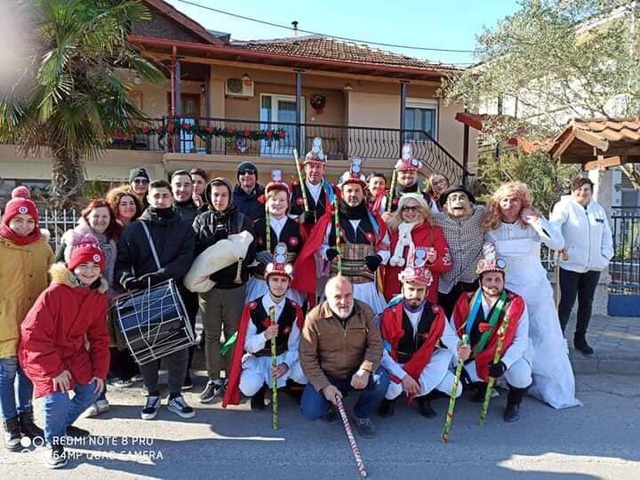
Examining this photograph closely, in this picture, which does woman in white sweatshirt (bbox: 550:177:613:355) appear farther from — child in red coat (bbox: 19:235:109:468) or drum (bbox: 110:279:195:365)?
child in red coat (bbox: 19:235:109:468)

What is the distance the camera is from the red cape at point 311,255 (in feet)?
16.6

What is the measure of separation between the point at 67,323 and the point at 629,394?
493 centimetres

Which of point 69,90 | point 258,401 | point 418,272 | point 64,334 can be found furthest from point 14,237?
point 69,90

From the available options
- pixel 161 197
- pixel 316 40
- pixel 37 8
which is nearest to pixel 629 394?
pixel 161 197

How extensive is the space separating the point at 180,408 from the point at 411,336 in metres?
1.97

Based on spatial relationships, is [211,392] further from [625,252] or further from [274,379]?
[625,252]

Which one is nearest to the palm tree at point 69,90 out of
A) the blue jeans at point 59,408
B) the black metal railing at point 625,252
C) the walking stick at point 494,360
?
the blue jeans at point 59,408

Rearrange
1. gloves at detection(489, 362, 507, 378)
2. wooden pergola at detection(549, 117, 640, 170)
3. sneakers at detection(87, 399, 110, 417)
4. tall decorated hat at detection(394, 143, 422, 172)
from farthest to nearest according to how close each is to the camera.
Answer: wooden pergola at detection(549, 117, 640, 170), tall decorated hat at detection(394, 143, 422, 172), sneakers at detection(87, 399, 110, 417), gloves at detection(489, 362, 507, 378)

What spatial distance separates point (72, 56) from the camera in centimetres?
827

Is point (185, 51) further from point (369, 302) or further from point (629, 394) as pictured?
point (629, 394)

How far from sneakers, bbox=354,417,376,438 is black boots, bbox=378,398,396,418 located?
0.98ft

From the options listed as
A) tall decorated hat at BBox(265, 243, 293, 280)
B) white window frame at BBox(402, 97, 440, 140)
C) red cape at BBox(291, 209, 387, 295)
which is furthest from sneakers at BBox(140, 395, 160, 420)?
white window frame at BBox(402, 97, 440, 140)

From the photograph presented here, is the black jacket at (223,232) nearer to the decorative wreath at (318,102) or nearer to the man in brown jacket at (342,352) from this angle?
the man in brown jacket at (342,352)

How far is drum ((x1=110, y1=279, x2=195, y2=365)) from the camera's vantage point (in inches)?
166
